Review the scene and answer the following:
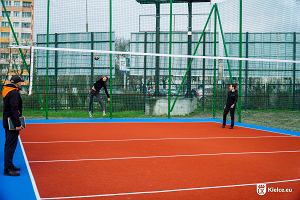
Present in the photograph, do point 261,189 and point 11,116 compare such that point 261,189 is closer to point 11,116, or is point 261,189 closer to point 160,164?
point 160,164

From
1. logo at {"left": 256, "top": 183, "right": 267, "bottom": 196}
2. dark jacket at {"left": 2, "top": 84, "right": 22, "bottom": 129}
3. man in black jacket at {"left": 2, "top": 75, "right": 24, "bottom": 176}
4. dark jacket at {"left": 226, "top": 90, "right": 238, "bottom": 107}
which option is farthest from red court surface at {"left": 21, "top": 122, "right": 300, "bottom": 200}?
dark jacket at {"left": 226, "top": 90, "right": 238, "bottom": 107}

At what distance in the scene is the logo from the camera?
6045 millimetres

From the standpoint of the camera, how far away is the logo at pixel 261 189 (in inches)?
238

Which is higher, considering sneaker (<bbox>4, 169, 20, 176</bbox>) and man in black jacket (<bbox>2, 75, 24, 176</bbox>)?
man in black jacket (<bbox>2, 75, 24, 176</bbox>)

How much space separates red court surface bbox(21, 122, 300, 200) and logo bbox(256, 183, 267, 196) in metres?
0.07

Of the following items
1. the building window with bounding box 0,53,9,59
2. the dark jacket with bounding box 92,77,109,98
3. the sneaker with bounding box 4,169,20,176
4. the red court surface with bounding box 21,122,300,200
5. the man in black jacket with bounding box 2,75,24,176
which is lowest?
the red court surface with bounding box 21,122,300,200

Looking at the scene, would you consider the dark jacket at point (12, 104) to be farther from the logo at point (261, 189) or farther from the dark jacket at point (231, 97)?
→ the dark jacket at point (231, 97)

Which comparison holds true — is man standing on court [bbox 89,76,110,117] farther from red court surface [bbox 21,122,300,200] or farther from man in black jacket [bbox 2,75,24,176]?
man in black jacket [bbox 2,75,24,176]

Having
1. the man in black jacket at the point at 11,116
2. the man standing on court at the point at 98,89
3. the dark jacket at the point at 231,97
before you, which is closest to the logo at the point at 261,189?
the man in black jacket at the point at 11,116

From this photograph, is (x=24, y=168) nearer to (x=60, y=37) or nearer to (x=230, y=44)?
(x=60, y=37)

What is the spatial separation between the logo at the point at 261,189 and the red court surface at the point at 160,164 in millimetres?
73

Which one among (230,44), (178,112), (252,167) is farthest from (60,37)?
(252,167)

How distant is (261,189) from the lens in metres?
6.28

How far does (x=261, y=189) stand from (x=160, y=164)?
2457 millimetres
